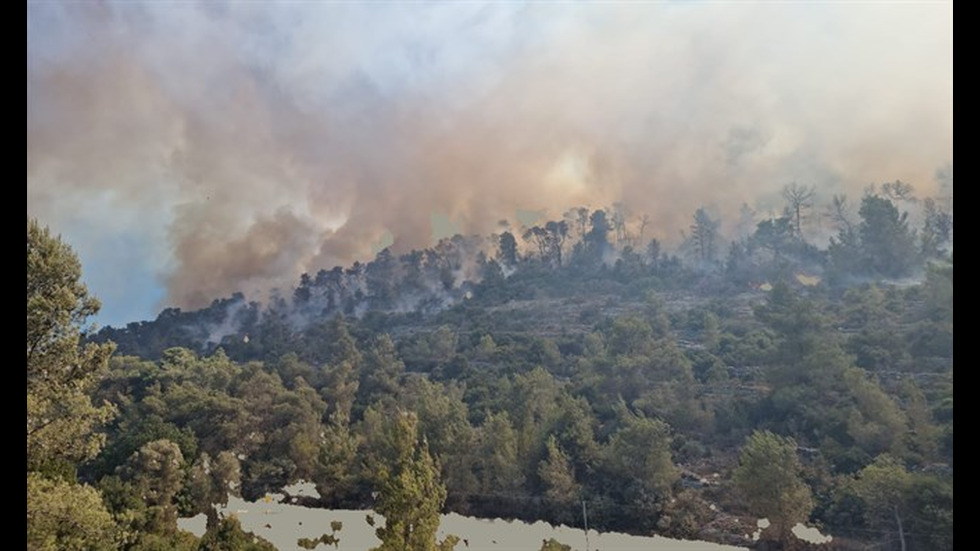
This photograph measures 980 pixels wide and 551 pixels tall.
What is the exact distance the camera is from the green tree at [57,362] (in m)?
11.9

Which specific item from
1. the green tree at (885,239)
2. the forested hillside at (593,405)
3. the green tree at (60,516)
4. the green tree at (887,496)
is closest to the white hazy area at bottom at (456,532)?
the forested hillside at (593,405)

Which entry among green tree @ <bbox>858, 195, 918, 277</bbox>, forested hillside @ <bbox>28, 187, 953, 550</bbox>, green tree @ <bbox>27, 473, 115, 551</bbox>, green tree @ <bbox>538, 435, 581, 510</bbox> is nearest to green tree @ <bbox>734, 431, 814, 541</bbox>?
forested hillside @ <bbox>28, 187, 953, 550</bbox>

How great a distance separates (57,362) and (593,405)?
2587 centimetres

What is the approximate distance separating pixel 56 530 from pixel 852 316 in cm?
3908

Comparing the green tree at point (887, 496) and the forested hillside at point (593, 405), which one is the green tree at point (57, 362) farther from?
the green tree at point (887, 496)

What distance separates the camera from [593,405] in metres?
33.8

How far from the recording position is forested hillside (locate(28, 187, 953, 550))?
47.8 feet

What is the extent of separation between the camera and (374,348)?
5062 centimetres

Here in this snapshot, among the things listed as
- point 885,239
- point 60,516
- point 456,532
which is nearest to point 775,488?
point 456,532

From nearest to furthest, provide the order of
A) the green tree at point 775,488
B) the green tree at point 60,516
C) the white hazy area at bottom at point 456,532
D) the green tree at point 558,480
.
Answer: the green tree at point 60,516, the green tree at point 775,488, the white hazy area at bottom at point 456,532, the green tree at point 558,480

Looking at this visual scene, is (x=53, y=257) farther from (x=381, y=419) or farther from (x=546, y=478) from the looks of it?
(x=381, y=419)

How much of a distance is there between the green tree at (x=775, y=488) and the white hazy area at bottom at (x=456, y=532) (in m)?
1.58
